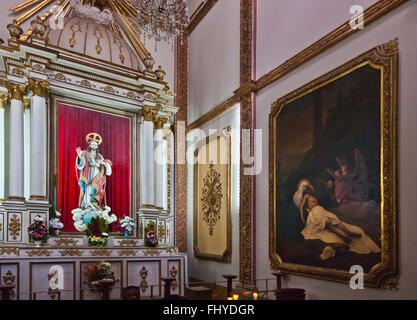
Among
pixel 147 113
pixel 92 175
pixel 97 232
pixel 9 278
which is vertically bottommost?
pixel 9 278

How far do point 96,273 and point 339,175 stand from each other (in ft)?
17.4

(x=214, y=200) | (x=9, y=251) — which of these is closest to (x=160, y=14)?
(x=214, y=200)

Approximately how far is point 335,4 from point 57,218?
694cm

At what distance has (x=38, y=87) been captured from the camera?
26.6 ft

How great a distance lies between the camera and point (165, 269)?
8.64m

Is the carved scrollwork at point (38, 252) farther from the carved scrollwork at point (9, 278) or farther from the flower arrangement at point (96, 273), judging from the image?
the flower arrangement at point (96, 273)

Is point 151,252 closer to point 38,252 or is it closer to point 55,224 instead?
point 55,224

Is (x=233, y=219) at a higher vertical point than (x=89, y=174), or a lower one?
lower

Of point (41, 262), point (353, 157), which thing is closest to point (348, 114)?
point (353, 157)

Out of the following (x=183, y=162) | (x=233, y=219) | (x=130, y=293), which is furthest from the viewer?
(x=183, y=162)

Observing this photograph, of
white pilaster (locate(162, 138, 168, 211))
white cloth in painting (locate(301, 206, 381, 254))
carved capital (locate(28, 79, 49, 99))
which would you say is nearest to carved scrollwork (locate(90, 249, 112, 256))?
white pilaster (locate(162, 138, 168, 211))

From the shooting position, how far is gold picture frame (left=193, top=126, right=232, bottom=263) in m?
8.87

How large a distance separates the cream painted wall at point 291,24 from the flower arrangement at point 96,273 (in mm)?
5255

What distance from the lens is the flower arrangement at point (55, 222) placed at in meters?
7.97
